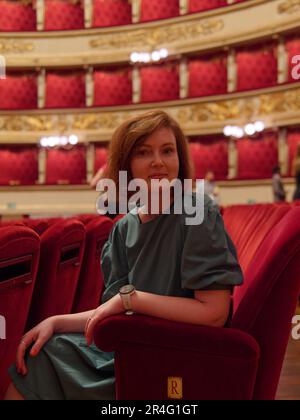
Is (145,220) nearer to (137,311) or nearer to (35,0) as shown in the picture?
(137,311)

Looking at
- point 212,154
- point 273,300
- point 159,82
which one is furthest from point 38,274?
point 159,82

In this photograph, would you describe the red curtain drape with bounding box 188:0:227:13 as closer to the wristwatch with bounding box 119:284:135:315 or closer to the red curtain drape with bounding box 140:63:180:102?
the red curtain drape with bounding box 140:63:180:102

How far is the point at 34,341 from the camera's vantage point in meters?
0.48

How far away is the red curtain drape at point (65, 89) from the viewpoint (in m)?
4.91

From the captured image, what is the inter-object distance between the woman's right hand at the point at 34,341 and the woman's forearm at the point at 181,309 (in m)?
0.08

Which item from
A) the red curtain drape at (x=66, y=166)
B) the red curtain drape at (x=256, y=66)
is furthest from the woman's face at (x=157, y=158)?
the red curtain drape at (x=66, y=166)

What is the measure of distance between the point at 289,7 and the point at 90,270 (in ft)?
11.4

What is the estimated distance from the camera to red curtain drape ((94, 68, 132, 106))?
487cm

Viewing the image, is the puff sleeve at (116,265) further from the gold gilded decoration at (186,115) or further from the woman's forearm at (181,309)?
the gold gilded decoration at (186,115)

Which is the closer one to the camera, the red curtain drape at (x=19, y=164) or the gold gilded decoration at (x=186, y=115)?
the gold gilded decoration at (x=186, y=115)

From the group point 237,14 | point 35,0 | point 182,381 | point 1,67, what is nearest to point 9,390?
point 182,381

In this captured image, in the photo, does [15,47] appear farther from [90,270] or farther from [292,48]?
[90,270]

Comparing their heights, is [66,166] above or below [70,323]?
above

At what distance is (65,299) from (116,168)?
0.20 metres
